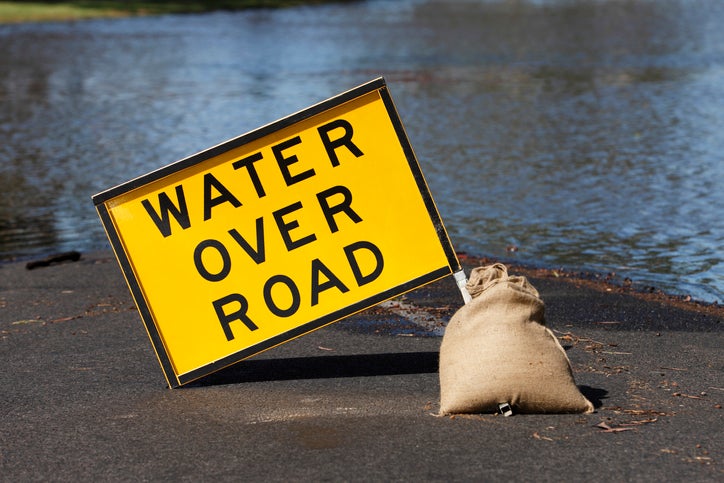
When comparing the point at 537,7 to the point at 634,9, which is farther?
the point at 537,7

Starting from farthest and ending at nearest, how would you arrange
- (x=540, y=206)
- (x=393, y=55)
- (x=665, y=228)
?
1. (x=393, y=55)
2. (x=540, y=206)
3. (x=665, y=228)

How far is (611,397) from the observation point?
19.6 ft

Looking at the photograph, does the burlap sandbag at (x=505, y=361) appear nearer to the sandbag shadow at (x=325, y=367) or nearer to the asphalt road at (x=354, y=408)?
the asphalt road at (x=354, y=408)

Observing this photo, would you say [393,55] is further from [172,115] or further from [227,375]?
[227,375]

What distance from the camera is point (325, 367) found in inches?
268

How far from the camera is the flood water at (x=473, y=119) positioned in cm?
1133

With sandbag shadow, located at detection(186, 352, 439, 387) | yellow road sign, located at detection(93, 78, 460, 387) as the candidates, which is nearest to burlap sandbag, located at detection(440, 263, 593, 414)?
yellow road sign, located at detection(93, 78, 460, 387)

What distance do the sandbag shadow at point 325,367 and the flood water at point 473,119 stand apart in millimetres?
2910

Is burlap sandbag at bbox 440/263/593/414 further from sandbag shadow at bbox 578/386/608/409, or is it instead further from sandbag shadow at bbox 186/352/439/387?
sandbag shadow at bbox 186/352/439/387

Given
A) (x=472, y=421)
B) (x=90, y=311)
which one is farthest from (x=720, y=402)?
(x=90, y=311)

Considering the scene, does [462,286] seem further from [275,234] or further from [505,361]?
[275,234]

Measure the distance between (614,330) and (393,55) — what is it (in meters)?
26.5

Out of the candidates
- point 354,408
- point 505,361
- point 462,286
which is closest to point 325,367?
point 354,408

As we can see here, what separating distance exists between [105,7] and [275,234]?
58.9 m
